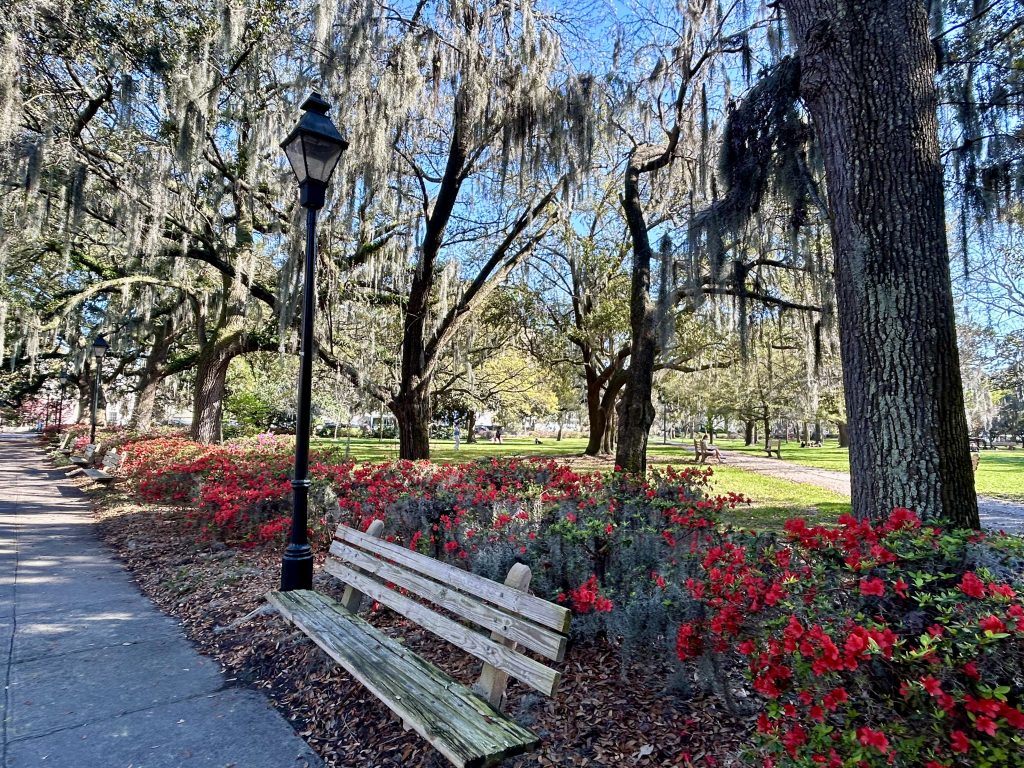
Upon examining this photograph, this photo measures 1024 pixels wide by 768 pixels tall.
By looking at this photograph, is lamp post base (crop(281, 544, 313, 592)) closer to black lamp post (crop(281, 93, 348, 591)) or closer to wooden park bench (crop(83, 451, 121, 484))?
black lamp post (crop(281, 93, 348, 591))

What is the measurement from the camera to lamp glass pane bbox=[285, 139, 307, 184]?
397 cm

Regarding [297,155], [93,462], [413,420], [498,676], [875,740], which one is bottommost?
[93,462]

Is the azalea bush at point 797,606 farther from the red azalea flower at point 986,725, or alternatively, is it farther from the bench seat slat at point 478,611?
the bench seat slat at point 478,611

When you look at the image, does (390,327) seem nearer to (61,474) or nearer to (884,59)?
(61,474)

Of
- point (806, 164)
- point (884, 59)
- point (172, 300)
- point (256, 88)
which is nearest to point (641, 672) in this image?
point (884, 59)

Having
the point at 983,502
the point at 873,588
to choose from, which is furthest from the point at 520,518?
the point at 983,502

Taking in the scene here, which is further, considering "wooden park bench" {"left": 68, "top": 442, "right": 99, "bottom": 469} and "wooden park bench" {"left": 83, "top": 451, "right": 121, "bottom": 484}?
"wooden park bench" {"left": 68, "top": 442, "right": 99, "bottom": 469}

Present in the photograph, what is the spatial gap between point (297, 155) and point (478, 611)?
3.44 metres

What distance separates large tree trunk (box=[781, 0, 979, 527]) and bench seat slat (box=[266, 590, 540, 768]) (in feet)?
8.78

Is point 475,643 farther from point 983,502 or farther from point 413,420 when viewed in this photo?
point 983,502

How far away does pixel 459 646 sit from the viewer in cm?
229

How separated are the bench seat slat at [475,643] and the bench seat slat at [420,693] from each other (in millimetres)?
158

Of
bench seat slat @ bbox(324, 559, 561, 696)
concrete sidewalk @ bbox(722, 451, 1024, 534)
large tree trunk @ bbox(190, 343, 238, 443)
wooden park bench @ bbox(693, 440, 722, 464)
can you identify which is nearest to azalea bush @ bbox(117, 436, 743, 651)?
bench seat slat @ bbox(324, 559, 561, 696)

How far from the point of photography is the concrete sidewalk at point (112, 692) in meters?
2.34
